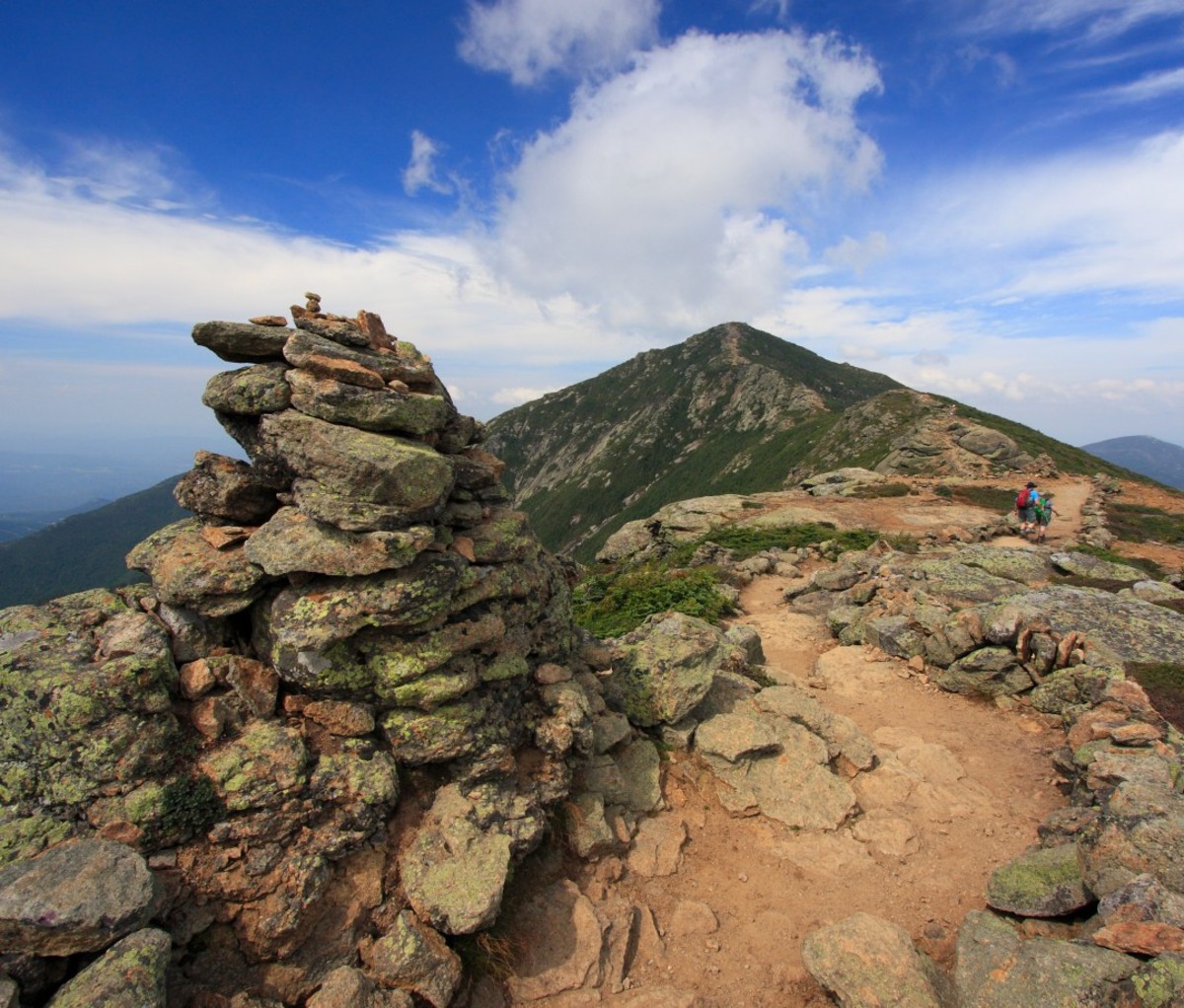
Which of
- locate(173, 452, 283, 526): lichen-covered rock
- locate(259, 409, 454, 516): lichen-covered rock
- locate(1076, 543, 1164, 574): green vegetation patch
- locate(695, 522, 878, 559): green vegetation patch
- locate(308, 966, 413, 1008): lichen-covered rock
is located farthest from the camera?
locate(695, 522, 878, 559): green vegetation patch

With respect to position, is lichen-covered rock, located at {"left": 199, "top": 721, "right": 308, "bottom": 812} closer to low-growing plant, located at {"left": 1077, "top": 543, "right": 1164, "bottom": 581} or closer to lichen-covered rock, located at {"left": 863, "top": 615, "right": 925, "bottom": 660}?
lichen-covered rock, located at {"left": 863, "top": 615, "right": 925, "bottom": 660}

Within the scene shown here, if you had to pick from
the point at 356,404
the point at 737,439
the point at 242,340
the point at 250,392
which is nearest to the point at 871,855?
the point at 356,404

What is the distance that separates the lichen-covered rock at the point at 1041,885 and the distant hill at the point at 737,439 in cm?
5563

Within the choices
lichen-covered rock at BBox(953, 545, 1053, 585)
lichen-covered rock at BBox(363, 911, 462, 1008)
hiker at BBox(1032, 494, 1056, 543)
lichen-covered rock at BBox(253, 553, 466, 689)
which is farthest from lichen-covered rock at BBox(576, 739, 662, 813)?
hiker at BBox(1032, 494, 1056, 543)

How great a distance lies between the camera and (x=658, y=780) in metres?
12.3

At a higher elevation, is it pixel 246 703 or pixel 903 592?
pixel 246 703

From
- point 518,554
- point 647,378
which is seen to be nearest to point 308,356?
point 518,554

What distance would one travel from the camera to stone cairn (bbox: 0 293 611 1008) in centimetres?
739

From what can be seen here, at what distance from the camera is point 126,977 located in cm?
629

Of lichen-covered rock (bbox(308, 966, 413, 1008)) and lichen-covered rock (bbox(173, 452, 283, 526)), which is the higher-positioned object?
lichen-covered rock (bbox(173, 452, 283, 526))

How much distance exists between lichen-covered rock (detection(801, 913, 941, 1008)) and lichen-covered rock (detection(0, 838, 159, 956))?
29.5 ft

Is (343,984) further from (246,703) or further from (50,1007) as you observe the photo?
(246,703)

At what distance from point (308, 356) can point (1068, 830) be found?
16011 millimetres

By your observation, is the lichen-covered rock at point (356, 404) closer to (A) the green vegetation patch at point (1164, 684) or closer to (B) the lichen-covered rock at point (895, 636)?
(B) the lichen-covered rock at point (895, 636)
